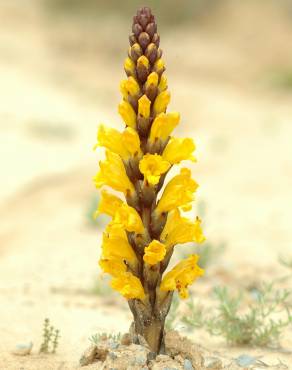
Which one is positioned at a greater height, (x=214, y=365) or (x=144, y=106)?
(x=144, y=106)

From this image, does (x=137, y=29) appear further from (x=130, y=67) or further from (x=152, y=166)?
(x=152, y=166)

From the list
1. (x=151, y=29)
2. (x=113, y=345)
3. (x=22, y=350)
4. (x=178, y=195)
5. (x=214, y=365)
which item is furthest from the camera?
(x=22, y=350)

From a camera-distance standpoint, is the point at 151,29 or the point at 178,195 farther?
the point at 178,195

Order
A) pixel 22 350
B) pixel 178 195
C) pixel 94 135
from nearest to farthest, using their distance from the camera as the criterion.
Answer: pixel 178 195 → pixel 22 350 → pixel 94 135

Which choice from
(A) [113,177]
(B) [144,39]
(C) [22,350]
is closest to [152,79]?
(B) [144,39]

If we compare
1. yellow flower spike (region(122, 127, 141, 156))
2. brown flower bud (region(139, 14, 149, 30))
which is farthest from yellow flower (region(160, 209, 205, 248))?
brown flower bud (region(139, 14, 149, 30))

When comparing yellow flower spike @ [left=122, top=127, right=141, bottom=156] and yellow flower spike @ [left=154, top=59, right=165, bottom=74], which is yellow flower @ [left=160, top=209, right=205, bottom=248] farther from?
yellow flower spike @ [left=154, top=59, right=165, bottom=74]

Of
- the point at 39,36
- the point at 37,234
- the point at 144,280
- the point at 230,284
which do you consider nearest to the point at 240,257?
the point at 230,284
